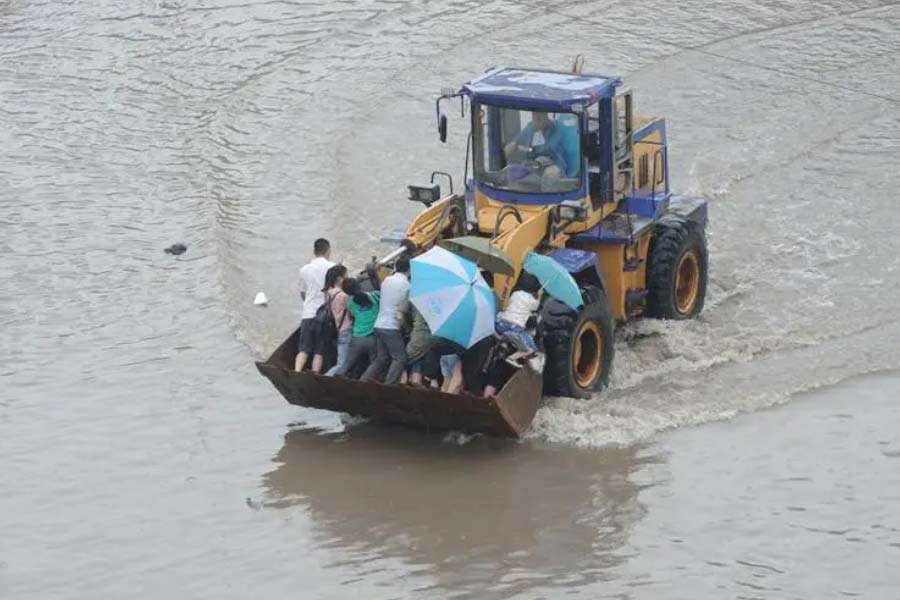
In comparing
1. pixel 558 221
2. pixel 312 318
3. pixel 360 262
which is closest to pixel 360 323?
pixel 312 318

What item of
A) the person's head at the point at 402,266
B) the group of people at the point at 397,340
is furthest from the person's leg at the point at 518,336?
the person's head at the point at 402,266

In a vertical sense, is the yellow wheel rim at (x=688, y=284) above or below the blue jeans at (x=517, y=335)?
below

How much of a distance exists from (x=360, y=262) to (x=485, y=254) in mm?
4645

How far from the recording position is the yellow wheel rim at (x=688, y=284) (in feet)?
53.8

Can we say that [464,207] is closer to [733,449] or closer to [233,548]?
[733,449]

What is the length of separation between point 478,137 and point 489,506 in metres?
3.80

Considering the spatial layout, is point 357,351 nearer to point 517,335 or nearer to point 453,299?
point 453,299

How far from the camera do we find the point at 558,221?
47.8 ft

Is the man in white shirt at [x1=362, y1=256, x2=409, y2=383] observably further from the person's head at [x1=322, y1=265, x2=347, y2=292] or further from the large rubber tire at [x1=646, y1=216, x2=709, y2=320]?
the large rubber tire at [x1=646, y1=216, x2=709, y2=320]

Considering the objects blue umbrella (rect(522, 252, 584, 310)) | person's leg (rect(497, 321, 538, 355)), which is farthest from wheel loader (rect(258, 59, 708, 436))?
person's leg (rect(497, 321, 538, 355))

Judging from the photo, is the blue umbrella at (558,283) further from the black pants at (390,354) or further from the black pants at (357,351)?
the black pants at (357,351)

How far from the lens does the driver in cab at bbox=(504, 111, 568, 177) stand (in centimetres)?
1491

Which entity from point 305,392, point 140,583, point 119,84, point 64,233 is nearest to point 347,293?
point 305,392

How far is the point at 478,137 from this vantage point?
15.1m
